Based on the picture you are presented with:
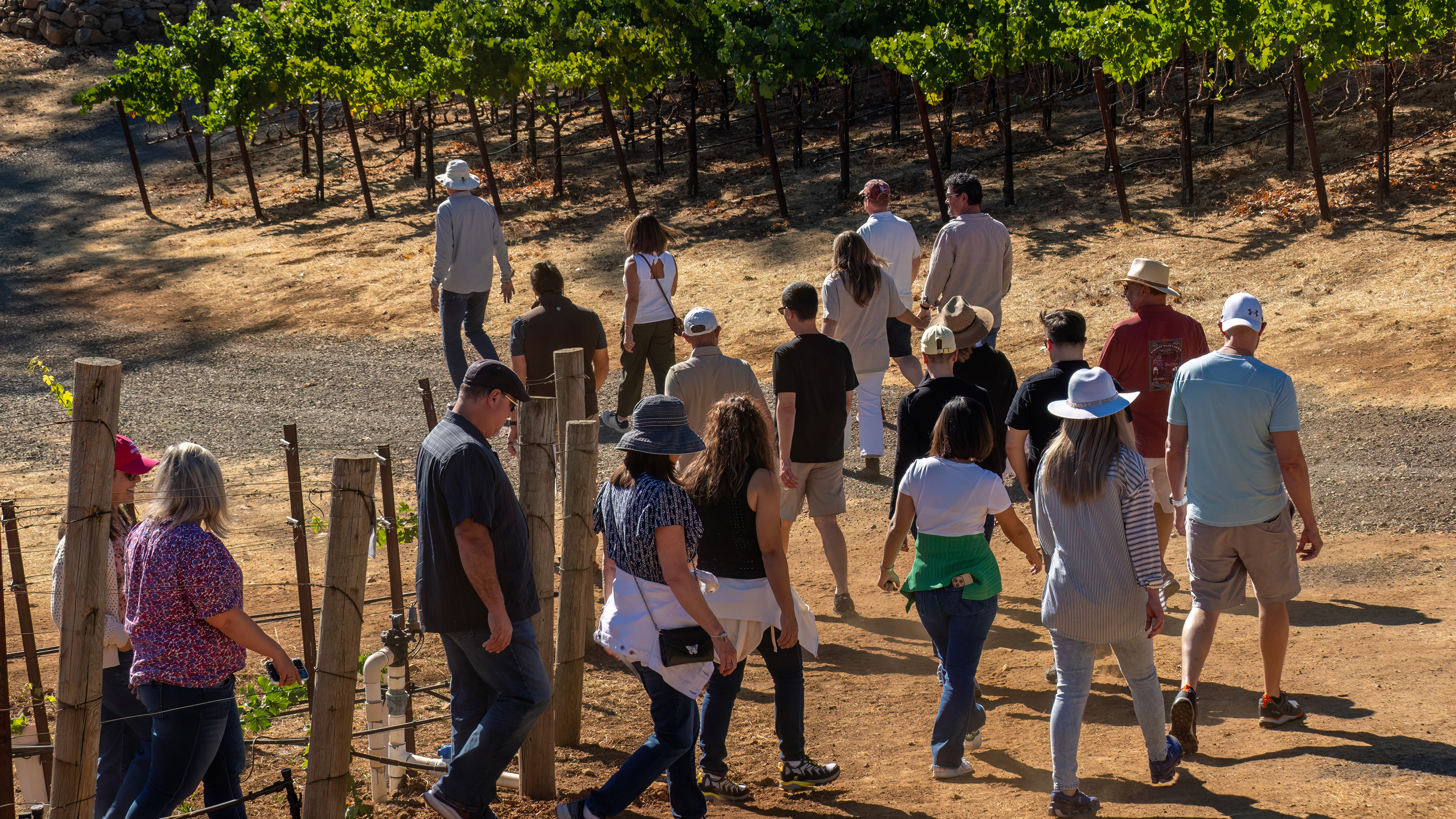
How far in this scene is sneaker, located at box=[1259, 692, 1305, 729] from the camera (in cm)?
494

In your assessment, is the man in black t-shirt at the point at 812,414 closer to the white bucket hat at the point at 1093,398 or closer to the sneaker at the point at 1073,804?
the white bucket hat at the point at 1093,398

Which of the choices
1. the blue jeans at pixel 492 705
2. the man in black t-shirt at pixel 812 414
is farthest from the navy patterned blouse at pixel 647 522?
the man in black t-shirt at pixel 812 414

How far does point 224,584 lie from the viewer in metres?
4.09

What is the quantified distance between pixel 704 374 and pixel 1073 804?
9.03 ft

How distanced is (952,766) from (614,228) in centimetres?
1712

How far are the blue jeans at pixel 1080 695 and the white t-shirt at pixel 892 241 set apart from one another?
5.02m

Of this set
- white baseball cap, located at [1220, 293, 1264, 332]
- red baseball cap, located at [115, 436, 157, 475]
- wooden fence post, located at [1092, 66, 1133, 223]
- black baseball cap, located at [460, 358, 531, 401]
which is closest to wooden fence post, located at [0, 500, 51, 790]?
red baseball cap, located at [115, 436, 157, 475]

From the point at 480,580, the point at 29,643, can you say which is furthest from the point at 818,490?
the point at 29,643

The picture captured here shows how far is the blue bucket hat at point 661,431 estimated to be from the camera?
4.12m

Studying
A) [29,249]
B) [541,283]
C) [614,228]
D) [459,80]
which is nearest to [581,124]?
[459,80]

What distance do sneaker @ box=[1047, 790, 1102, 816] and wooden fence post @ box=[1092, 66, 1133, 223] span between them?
13106mm

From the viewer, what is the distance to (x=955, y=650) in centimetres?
464

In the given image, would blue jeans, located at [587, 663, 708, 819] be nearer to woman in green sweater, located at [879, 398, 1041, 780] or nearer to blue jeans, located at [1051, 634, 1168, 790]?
woman in green sweater, located at [879, 398, 1041, 780]

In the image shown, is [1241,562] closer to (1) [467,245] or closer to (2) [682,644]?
(2) [682,644]
